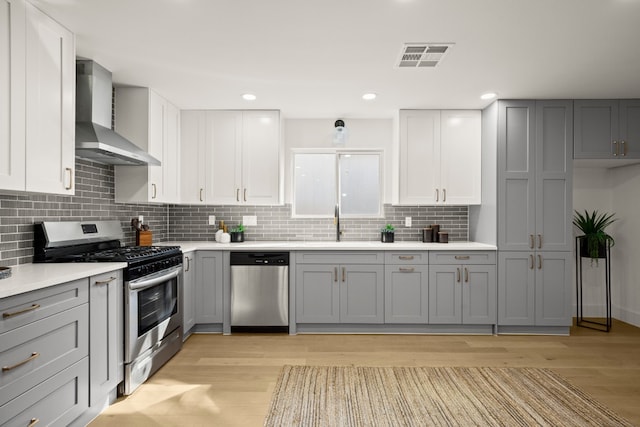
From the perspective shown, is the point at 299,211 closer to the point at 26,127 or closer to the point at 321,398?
the point at 321,398

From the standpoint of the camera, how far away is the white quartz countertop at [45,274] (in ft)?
5.74

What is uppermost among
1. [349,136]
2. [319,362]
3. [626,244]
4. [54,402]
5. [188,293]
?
[349,136]

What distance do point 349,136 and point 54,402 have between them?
3.82 m

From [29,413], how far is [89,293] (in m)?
0.66

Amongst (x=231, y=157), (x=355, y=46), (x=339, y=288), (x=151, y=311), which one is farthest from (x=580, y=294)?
(x=151, y=311)

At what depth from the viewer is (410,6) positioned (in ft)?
7.18

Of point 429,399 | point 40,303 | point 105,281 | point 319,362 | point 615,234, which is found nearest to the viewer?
point 40,303

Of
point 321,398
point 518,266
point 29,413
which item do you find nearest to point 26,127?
point 29,413

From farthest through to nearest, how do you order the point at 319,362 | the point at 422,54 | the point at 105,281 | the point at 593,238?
the point at 593,238
the point at 319,362
the point at 422,54
the point at 105,281

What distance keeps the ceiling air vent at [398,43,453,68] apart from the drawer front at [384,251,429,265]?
1.88m

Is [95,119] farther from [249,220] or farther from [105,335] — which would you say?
[249,220]

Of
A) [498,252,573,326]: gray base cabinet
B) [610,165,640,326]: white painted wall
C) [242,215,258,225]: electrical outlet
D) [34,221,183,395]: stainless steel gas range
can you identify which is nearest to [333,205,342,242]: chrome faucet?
[242,215,258,225]: electrical outlet

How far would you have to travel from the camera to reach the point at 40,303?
188 centimetres

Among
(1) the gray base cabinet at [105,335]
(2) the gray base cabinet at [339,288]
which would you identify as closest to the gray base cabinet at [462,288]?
(2) the gray base cabinet at [339,288]
